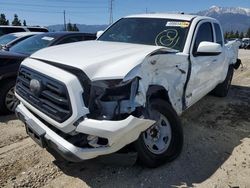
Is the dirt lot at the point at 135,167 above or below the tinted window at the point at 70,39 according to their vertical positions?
below

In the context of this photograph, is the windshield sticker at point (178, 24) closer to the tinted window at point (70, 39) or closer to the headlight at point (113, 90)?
the headlight at point (113, 90)

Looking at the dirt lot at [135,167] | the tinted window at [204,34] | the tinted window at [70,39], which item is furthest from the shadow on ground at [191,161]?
the tinted window at [70,39]

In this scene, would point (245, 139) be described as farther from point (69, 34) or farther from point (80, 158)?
point (69, 34)

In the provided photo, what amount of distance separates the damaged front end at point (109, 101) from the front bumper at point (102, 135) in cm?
8

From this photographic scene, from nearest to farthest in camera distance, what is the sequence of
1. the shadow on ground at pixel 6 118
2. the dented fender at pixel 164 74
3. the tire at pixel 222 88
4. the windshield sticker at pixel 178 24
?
the dented fender at pixel 164 74
the windshield sticker at pixel 178 24
the shadow on ground at pixel 6 118
the tire at pixel 222 88

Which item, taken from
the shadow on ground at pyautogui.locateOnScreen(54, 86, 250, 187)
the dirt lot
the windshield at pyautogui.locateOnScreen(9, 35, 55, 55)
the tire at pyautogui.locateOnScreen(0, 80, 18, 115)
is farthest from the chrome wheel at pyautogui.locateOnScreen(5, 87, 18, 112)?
the shadow on ground at pyautogui.locateOnScreen(54, 86, 250, 187)

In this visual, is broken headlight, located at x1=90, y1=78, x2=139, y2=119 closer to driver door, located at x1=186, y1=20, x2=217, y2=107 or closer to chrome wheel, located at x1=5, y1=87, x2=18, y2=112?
driver door, located at x1=186, y1=20, x2=217, y2=107

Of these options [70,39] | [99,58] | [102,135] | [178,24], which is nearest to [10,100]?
[70,39]

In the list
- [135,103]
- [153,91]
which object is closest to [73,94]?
[135,103]

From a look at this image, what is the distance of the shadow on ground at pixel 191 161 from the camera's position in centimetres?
375

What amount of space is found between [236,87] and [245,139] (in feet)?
15.4

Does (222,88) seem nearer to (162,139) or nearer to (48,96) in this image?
(162,139)

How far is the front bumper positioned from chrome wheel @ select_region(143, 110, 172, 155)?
0.57 m

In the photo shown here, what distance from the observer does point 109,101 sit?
314cm
